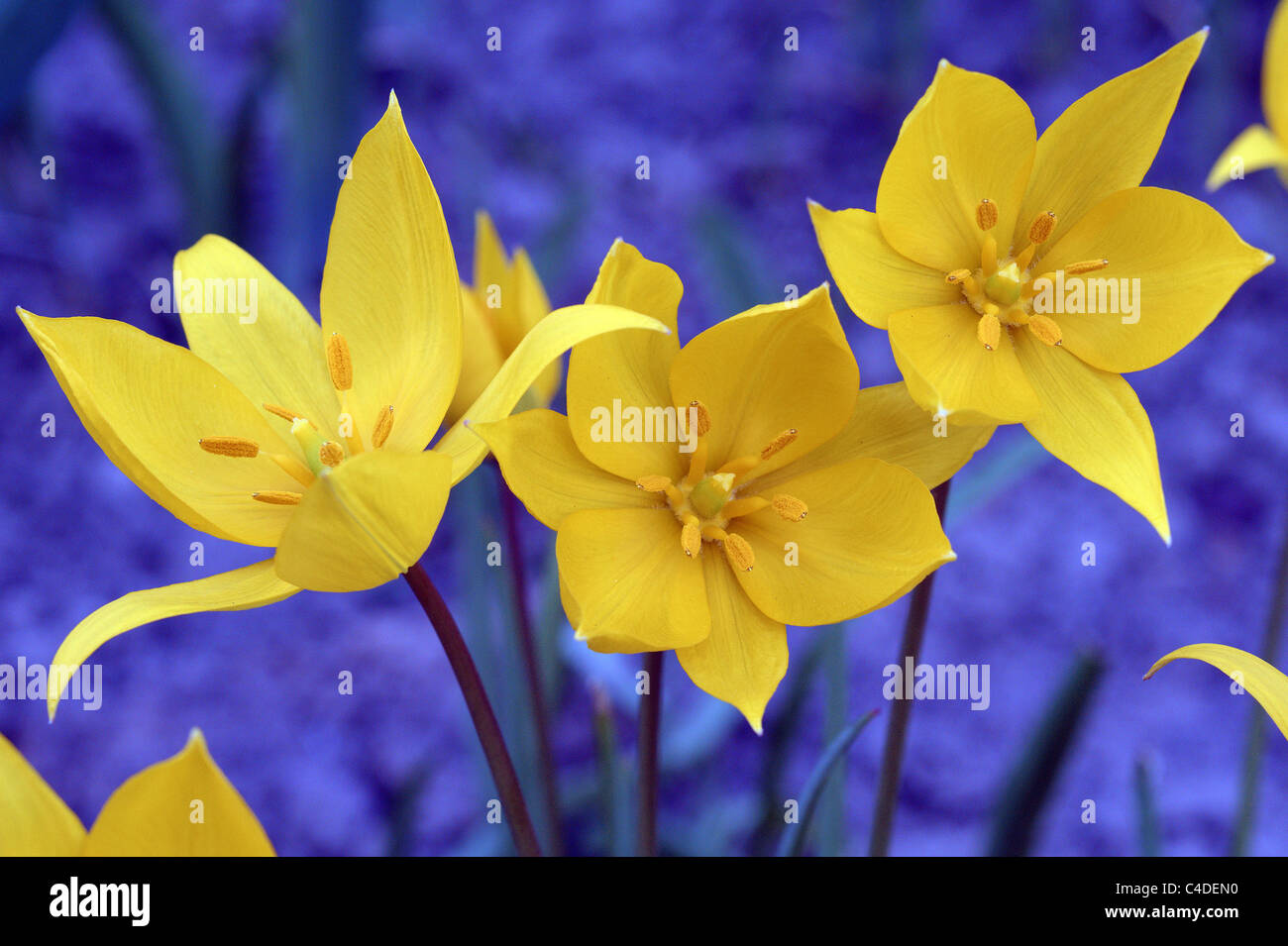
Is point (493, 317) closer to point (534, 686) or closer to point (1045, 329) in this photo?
point (534, 686)

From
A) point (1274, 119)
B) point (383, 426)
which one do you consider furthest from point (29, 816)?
point (1274, 119)

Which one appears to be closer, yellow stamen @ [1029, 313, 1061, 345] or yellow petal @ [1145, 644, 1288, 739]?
yellow petal @ [1145, 644, 1288, 739]

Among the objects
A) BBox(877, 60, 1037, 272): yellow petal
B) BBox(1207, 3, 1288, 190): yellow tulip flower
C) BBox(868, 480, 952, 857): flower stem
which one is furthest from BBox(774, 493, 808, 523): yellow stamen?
BBox(1207, 3, 1288, 190): yellow tulip flower

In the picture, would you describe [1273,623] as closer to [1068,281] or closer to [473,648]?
[1068,281]

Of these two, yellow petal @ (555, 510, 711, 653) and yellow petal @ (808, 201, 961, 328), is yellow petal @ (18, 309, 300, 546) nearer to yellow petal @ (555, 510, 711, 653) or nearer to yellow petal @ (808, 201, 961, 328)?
yellow petal @ (555, 510, 711, 653)

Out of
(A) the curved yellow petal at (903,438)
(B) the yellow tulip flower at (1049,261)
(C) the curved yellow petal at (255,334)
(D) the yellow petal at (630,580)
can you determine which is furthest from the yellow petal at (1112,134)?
(C) the curved yellow petal at (255,334)

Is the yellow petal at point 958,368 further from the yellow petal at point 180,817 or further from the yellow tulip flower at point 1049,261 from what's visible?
the yellow petal at point 180,817

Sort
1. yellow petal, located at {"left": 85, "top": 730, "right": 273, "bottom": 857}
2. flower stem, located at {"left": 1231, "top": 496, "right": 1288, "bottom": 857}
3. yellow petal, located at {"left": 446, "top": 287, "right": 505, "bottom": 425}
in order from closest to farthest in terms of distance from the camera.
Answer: yellow petal, located at {"left": 85, "top": 730, "right": 273, "bottom": 857} → yellow petal, located at {"left": 446, "top": 287, "right": 505, "bottom": 425} → flower stem, located at {"left": 1231, "top": 496, "right": 1288, "bottom": 857}
